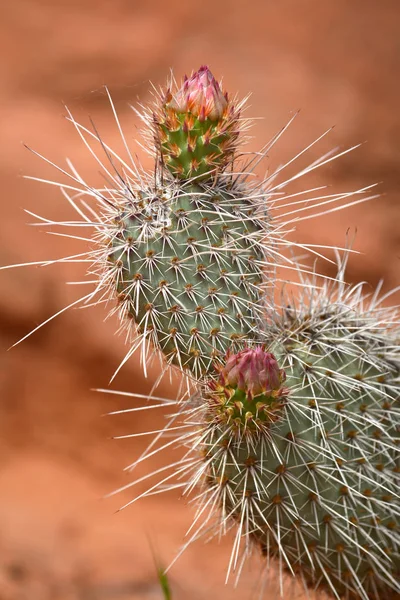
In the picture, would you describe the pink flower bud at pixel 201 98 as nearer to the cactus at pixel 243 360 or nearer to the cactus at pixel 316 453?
the cactus at pixel 243 360

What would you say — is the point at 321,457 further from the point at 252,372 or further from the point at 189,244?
the point at 189,244

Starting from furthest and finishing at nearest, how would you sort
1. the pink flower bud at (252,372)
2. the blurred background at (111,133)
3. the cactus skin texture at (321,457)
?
1. the blurred background at (111,133)
2. the cactus skin texture at (321,457)
3. the pink flower bud at (252,372)

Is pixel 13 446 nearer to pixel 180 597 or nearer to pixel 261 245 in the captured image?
pixel 180 597

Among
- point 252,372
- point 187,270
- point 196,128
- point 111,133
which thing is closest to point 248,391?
point 252,372

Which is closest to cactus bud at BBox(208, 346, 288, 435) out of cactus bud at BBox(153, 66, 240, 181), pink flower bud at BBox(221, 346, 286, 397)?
pink flower bud at BBox(221, 346, 286, 397)

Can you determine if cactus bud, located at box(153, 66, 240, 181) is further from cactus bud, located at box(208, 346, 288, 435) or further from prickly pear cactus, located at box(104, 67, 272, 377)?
cactus bud, located at box(208, 346, 288, 435)

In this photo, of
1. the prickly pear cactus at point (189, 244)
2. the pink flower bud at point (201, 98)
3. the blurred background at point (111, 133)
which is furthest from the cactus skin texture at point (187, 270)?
the blurred background at point (111, 133)
